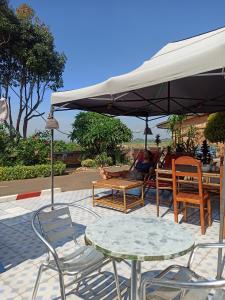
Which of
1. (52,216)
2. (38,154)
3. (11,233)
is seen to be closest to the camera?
(52,216)

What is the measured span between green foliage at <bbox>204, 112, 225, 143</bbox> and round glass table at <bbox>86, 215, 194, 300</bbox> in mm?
8389

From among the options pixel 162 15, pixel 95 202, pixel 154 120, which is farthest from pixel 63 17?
pixel 95 202

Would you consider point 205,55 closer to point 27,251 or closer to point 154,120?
point 27,251

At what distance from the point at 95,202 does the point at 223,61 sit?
14.4 ft

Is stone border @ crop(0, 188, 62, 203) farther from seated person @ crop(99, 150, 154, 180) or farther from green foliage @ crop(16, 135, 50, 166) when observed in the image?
green foliage @ crop(16, 135, 50, 166)

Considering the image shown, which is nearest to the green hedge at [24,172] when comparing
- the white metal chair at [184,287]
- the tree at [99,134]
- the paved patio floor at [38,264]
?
the tree at [99,134]

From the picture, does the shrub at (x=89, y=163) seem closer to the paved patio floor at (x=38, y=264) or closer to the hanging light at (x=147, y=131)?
the hanging light at (x=147, y=131)

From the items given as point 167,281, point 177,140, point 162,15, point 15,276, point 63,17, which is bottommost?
point 15,276

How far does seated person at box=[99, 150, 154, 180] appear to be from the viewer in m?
6.73

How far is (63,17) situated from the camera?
1461 centimetres

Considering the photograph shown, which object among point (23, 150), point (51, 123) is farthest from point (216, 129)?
point (23, 150)

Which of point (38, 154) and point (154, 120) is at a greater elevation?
point (154, 120)

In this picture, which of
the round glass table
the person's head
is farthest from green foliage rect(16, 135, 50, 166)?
the round glass table

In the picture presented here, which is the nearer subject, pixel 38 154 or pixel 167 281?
pixel 167 281
